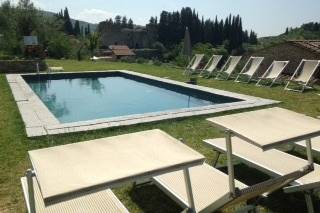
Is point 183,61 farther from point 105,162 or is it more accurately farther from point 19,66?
point 105,162

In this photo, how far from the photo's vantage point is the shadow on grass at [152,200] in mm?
3469

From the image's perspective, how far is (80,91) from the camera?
12.5 metres

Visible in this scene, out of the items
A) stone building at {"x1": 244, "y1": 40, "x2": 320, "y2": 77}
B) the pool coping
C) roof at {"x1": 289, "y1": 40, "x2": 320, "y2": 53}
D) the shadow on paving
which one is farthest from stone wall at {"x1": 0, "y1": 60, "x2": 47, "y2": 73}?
the shadow on paving

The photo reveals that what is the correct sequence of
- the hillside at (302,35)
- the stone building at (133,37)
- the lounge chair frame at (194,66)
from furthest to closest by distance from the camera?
the stone building at (133,37) → the hillside at (302,35) → the lounge chair frame at (194,66)

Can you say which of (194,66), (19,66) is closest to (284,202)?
(194,66)

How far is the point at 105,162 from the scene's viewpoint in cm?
234

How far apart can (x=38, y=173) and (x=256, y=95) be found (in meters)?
8.19

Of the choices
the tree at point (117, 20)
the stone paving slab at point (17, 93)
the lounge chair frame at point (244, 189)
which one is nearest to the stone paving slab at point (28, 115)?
the stone paving slab at point (17, 93)

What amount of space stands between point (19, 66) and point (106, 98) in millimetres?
6196

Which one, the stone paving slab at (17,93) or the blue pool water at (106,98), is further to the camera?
the blue pool water at (106,98)

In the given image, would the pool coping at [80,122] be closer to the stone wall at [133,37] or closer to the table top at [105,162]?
the table top at [105,162]

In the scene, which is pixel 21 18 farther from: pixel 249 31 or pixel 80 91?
pixel 249 31

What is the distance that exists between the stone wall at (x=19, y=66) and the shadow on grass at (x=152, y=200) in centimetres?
1309

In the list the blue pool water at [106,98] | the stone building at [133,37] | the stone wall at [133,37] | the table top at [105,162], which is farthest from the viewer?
the stone wall at [133,37]
